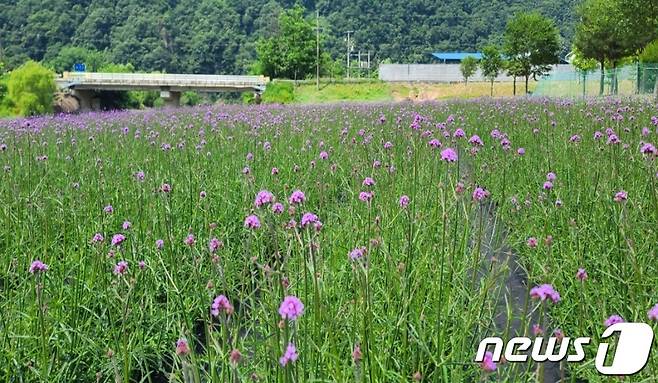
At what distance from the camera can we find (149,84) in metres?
49.6

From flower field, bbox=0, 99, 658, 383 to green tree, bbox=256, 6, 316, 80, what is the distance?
55.7m

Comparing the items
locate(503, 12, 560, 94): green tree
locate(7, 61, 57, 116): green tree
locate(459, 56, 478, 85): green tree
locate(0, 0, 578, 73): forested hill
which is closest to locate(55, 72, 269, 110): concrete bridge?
locate(7, 61, 57, 116): green tree

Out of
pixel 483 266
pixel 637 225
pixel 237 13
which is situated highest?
pixel 237 13

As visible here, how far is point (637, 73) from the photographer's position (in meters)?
24.7

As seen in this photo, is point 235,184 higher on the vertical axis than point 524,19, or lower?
lower

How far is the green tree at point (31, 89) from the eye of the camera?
129 ft

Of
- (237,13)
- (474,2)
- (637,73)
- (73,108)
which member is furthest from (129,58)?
(637,73)

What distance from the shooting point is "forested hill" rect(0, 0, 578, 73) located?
309ft

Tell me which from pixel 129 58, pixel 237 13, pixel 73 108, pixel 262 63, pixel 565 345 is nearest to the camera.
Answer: pixel 565 345

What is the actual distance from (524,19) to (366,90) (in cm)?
1295

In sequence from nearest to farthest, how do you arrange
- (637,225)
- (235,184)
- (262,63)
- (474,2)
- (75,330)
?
(75,330)
(637,225)
(235,184)
(262,63)
(474,2)

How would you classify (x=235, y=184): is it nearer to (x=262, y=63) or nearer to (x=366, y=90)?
(x=366, y=90)

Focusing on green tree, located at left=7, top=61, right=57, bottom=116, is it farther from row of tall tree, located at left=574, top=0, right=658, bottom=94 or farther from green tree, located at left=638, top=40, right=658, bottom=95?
green tree, located at left=638, top=40, right=658, bottom=95

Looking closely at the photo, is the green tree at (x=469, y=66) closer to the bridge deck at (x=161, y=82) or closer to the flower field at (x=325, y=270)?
the bridge deck at (x=161, y=82)
